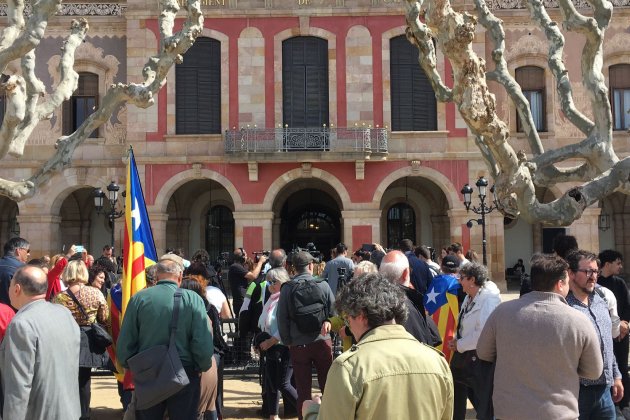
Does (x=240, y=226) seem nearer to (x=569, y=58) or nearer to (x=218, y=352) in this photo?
(x=569, y=58)

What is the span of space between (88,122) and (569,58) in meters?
17.8

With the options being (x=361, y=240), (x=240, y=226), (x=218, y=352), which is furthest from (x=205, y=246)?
(x=218, y=352)

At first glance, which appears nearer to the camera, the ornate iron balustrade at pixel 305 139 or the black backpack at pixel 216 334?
the black backpack at pixel 216 334

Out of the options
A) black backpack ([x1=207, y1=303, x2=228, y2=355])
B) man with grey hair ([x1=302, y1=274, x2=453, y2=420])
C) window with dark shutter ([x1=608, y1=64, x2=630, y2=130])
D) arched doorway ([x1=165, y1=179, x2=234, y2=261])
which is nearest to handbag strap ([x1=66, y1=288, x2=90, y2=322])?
black backpack ([x1=207, y1=303, x2=228, y2=355])

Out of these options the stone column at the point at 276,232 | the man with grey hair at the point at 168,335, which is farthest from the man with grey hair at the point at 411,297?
the stone column at the point at 276,232

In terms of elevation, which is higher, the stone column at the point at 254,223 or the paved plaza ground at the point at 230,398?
the stone column at the point at 254,223

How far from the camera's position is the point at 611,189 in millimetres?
→ 9266

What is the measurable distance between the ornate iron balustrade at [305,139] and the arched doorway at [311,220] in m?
4.12

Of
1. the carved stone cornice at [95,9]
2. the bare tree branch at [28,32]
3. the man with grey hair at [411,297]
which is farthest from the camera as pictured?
the carved stone cornice at [95,9]

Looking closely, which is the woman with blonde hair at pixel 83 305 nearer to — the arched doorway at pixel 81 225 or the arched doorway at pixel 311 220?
the arched doorway at pixel 311 220

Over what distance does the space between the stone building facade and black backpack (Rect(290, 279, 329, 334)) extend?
16811 millimetres

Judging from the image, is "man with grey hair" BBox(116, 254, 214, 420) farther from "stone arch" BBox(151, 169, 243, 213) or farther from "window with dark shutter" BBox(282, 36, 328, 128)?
"window with dark shutter" BBox(282, 36, 328, 128)

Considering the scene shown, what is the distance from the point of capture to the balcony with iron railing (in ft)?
78.0

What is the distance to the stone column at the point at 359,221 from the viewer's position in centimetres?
2400
